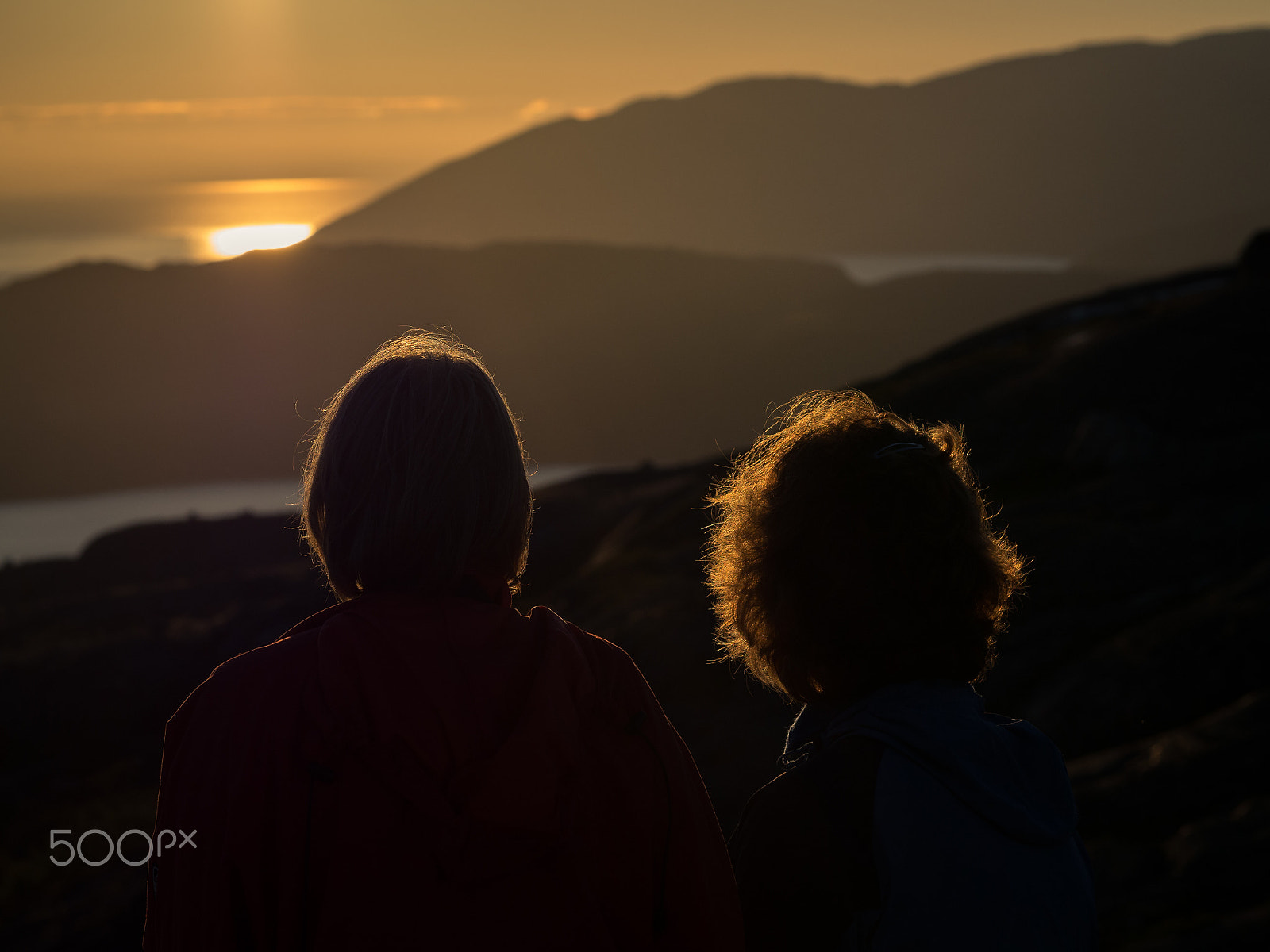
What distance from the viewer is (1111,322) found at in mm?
34500

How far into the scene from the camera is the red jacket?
234 cm

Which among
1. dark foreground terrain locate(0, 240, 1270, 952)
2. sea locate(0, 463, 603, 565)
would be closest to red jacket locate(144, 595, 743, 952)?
dark foreground terrain locate(0, 240, 1270, 952)

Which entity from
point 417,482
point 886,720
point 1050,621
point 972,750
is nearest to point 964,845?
point 972,750

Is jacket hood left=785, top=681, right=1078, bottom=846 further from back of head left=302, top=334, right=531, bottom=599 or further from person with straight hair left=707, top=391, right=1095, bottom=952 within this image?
back of head left=302, top=334, right=531, bottom=599

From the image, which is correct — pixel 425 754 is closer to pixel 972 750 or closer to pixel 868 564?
pixel 868 564

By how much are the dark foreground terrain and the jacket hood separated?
397 centimetres

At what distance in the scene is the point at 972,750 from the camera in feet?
7.98

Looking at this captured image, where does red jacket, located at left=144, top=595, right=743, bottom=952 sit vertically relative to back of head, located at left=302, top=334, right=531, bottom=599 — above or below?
below

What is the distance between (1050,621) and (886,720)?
1270 cm

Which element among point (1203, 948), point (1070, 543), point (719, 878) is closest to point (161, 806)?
point (719, 878)

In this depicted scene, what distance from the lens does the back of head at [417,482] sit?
2.59m

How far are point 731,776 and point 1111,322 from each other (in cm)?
2826

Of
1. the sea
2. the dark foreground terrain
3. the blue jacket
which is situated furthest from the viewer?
the sea

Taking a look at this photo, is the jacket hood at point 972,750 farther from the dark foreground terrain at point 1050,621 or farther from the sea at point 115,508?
the sea at point 115,508
